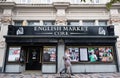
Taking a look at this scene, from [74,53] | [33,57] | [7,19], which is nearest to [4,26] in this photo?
[7,19]

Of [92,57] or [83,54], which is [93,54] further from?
[83,54]

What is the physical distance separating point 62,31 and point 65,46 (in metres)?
1.43

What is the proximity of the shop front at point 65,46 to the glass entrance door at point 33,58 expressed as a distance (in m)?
0.54

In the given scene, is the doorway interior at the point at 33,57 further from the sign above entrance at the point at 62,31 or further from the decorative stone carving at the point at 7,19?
the decorative stone carving at the point at 7,19

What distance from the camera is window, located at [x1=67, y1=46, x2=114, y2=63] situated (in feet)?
48.0

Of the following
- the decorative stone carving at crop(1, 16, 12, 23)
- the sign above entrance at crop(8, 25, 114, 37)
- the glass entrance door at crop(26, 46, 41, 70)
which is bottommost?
the glass entrance door at crop(26, 46, 41, 70)

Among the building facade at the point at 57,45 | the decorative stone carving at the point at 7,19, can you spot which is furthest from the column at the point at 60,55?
the decorative stone carving at the point at 7,19

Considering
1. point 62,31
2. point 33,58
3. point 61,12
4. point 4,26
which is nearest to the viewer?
point 62,31

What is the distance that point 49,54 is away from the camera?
1470cm

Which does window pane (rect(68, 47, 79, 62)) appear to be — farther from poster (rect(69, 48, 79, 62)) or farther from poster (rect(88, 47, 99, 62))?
A: poster (rect(88, 47, 99, 62))

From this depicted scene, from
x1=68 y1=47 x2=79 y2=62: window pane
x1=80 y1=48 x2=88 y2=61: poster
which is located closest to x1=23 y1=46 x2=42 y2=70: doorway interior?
x1=68 y1=47 x2=79 y2=62: window pane

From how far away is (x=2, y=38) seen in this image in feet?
53.1

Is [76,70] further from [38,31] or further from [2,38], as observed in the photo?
[2,38]

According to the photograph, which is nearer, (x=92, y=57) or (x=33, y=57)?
(x=92, y=57)
